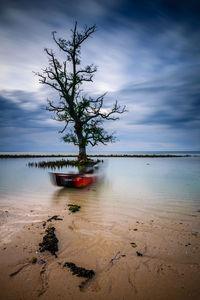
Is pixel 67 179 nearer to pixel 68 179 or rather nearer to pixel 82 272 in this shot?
pixel 68 179

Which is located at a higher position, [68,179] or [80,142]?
[80,142]

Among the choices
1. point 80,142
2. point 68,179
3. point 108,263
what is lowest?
point 108,263

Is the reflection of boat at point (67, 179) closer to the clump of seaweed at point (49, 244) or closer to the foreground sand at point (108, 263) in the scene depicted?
the foreground sand at point (108, 263)

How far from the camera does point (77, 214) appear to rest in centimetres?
495

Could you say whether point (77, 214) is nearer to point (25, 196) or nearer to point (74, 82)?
point (25, 196)

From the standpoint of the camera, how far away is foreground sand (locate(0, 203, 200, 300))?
2.06 metres

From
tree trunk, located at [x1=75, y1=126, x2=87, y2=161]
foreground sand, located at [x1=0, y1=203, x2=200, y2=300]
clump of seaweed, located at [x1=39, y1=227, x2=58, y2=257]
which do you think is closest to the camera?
foreground sand, located at [x1=0, y1=203, x2=200, y2=300]

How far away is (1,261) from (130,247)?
239 cm

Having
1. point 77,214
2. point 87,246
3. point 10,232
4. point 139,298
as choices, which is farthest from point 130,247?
point 10,232

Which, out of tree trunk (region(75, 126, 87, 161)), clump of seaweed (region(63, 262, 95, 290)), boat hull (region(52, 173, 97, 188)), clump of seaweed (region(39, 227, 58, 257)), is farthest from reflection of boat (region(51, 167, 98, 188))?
tree trunk (region(75, 126, 87, 161))

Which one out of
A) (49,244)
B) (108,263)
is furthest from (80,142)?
(108,263)

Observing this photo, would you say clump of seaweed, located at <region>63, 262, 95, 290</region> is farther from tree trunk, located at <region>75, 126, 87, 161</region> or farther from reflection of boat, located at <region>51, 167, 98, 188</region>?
tree trunk, located at <region>75, 126, 87, 161</region>

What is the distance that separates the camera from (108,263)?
2611 mm

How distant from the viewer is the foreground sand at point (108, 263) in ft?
6.75
